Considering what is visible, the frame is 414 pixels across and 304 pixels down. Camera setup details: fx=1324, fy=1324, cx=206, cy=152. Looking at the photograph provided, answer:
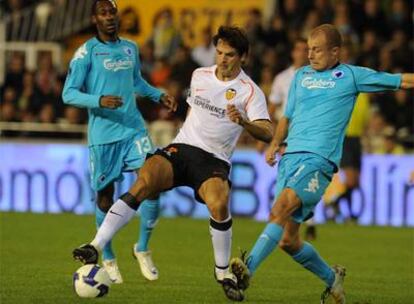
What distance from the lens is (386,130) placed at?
20.7 meters

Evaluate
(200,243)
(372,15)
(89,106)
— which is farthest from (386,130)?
(89,106)

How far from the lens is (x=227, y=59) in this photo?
10.9m

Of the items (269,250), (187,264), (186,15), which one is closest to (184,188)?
(186,15)

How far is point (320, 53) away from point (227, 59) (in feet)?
2.77

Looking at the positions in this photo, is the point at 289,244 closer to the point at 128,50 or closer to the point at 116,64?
the point at 116,64

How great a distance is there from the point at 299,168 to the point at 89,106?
8.23 ft

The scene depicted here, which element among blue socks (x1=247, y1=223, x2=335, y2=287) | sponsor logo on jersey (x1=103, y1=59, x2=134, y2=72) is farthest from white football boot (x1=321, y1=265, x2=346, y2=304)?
sponsor logo on jersey (x1=103, y1=59, x2=134, y2=72)

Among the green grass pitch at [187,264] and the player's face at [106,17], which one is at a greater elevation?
the player's face at [106,17]

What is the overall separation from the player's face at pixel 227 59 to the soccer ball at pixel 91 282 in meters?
2.10

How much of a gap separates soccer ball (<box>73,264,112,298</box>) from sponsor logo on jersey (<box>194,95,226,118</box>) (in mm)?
1820

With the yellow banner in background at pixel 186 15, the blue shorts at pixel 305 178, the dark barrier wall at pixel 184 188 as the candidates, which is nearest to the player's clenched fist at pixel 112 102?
the blue shorts at pixel 305 178

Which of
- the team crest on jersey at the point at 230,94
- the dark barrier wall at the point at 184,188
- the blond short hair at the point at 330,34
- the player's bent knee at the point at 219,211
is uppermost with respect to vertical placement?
the blond short hair at the point at 330,34

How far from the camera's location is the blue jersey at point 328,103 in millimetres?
10273

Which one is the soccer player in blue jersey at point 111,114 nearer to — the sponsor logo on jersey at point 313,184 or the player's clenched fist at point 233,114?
the player's clenched fist at point 233,114
